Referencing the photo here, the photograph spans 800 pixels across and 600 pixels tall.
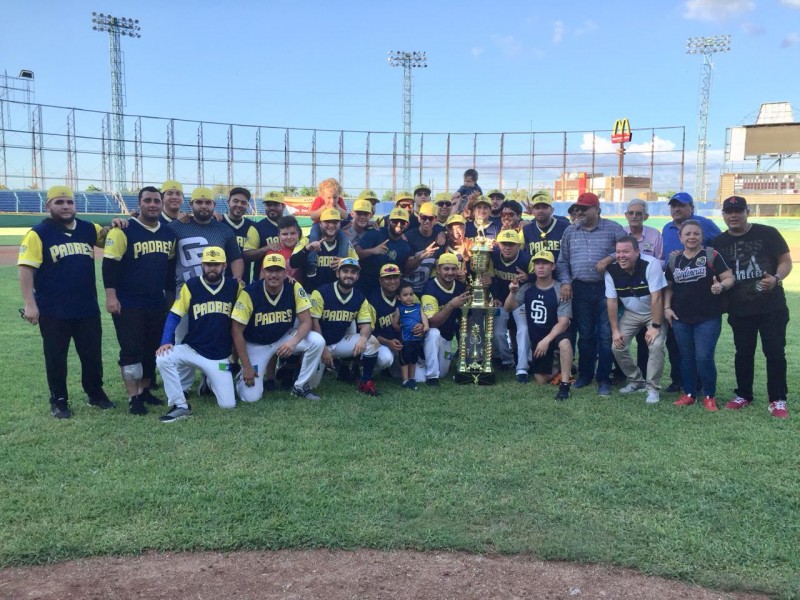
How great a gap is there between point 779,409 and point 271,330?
464 cm

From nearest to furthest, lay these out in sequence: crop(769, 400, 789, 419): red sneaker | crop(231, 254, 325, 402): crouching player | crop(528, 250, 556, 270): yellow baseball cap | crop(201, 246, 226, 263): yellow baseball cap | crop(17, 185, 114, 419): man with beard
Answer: crop(17, 185, 114, 419): man with beard < crop(769, 400, 789, 419): red sneaker < crop(201, 246, 226, 263): yellow baseball cap < crop(231, 254, 325, 402): crouching player < crop(528, 250, 556, 270): yellow baseball cap

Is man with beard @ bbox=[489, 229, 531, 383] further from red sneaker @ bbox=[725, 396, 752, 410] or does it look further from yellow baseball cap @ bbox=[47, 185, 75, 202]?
yellow baseball cap @ bbox=[47, 185, 75, 202]

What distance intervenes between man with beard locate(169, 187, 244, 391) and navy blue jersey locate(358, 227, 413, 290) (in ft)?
4.81

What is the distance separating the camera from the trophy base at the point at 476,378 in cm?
700

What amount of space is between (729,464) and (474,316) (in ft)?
10.3

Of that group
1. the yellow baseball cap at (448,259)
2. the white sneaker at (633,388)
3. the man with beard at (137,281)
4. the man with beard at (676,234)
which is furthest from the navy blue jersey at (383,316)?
the man with beard at (676,234)

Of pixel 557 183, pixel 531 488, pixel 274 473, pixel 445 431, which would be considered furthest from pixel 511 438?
pixel 557 183

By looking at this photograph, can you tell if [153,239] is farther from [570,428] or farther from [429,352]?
[570,428]

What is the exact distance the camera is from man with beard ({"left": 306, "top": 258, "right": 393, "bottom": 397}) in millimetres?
6587

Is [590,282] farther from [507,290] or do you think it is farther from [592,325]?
[507,290]

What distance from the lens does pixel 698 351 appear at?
6035 millimetres

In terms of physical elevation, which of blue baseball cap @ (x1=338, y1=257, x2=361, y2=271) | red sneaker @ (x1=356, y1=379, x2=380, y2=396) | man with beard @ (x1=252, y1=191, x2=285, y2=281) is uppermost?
man with beard @ (x1=252, y1=191, x2=285, y2=281)

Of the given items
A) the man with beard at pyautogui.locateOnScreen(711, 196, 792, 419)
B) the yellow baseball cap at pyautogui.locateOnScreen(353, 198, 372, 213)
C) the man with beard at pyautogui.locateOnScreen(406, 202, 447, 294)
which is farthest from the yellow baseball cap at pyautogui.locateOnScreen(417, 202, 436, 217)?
the man with beard at pyautogui.locateOnScreen(711, 196, 792, 419)

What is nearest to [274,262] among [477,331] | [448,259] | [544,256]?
[448,259]
